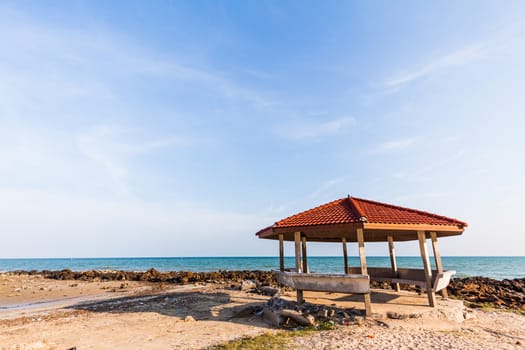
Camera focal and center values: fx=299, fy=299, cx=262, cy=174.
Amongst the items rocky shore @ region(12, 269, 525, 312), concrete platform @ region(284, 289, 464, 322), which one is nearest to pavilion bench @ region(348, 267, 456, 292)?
concrete platform @ region(284, 289, 464, 322)

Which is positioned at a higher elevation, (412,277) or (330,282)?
(330,282)

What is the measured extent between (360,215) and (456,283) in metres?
18.4

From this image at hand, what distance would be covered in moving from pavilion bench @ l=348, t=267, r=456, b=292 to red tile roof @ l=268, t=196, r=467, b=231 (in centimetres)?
187

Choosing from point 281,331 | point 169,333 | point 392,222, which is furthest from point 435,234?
point 169,333

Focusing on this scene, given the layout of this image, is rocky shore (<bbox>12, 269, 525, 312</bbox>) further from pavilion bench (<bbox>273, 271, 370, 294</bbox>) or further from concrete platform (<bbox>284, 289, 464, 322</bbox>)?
pavilion bench (<bbox>273, 271, 370, 294</bbox>)

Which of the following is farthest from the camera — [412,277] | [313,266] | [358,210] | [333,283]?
[313,266]

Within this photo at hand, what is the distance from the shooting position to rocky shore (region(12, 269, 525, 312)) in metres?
15.1

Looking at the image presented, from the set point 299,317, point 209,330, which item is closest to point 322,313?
point 299,317

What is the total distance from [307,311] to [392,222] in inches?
150

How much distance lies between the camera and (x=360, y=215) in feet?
30.0

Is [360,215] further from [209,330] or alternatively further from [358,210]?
[209,330]

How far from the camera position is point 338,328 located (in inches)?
318

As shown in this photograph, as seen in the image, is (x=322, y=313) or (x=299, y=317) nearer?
(x=299, y=317)

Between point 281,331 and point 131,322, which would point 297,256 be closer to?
point 281,331
